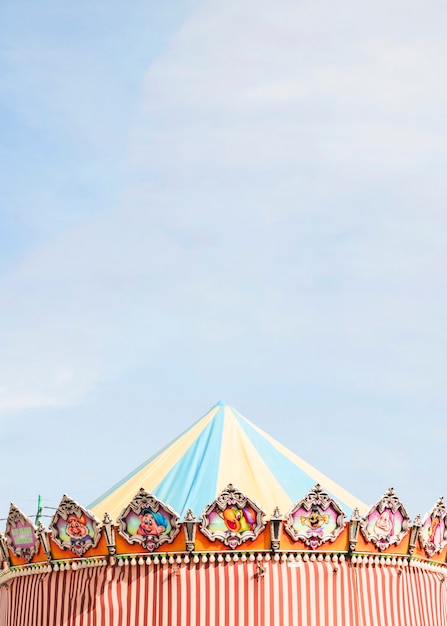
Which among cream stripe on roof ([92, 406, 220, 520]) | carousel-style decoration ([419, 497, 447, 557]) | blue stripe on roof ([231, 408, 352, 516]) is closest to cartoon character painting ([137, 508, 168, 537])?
cream stripe on roof ([92, 406, 220, 520])

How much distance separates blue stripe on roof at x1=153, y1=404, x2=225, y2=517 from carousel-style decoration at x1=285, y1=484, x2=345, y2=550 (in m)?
1.86

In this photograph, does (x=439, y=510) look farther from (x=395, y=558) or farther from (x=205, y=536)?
(x=205, y=536)

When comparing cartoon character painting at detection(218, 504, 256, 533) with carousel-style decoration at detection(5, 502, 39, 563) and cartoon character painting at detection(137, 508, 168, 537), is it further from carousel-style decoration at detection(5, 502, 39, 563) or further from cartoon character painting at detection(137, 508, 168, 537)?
carousel-style decoration at detection(5, 502, 39, 563)

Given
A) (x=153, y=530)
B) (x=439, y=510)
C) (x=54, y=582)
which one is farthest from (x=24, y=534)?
(x=439, y=510)

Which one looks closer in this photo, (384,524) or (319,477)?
(384,524)

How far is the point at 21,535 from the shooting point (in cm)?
1984

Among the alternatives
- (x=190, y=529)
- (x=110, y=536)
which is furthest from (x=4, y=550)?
(x=190, y=529)

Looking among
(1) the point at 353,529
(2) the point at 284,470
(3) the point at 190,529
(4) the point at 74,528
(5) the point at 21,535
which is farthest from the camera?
(2) the point at 284,470

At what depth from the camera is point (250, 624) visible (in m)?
18.0

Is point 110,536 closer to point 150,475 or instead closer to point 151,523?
point 151,523

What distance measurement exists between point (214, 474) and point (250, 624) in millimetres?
3192

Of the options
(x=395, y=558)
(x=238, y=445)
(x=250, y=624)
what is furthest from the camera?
(x=238, y=445)

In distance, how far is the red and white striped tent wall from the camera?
18.1 m

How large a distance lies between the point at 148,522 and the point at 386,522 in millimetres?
4572
